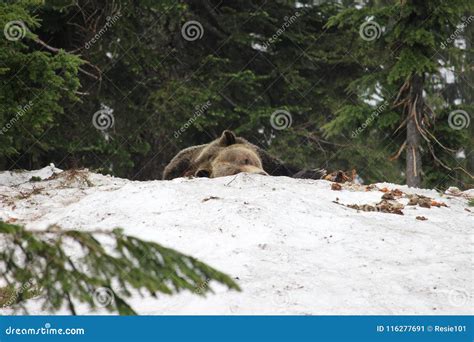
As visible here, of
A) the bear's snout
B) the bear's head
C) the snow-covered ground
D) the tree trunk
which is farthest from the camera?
the tree trunk

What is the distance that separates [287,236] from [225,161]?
4.44 meters

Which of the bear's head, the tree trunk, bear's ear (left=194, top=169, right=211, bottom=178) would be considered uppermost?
the tree trunk

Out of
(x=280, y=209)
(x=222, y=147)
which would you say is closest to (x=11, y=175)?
(x=222, y=147)

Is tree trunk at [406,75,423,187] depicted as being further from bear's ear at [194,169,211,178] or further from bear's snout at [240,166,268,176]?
bear's ear at [194,169,211,178]

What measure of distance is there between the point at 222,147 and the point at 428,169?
4.22m

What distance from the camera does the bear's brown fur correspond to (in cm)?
1011

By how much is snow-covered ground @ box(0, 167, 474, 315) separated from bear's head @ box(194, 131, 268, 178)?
1.30 m

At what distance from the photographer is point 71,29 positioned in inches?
574

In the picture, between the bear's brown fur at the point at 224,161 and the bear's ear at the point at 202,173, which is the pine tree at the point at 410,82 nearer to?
the bear's brown fur at the point at 224,161

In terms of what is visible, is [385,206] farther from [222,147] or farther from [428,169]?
[428,169]

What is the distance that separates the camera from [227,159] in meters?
10.3

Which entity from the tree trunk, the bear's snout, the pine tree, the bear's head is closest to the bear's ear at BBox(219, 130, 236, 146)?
the bear's head

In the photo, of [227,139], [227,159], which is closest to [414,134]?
[227,139]

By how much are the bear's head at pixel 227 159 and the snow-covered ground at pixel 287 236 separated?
130 cm
